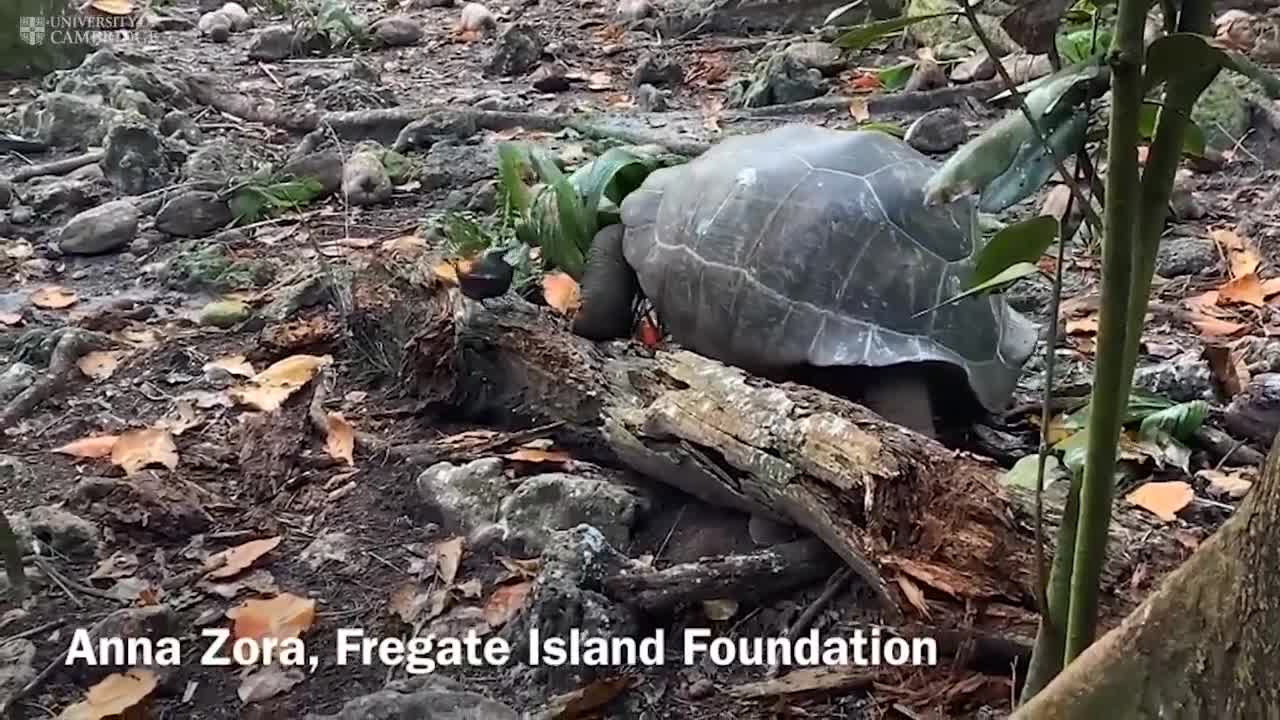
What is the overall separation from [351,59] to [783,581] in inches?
160

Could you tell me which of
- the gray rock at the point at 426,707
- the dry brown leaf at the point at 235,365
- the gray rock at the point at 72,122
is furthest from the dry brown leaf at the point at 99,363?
the gray rock at the point at 72,122

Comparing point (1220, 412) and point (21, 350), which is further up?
point (1220, 412)

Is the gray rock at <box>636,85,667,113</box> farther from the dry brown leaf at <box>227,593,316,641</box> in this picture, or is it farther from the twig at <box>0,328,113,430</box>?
the dry brown leaf at <box>227,593,316,641</box>

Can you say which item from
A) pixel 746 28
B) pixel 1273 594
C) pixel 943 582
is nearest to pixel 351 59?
pixel 746 28

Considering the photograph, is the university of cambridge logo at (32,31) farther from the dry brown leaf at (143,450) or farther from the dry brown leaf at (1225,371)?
the dry brown leaf at (1225,371)

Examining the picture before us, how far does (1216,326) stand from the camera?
8.27 ft

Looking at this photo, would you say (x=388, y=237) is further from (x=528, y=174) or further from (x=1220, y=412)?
(x=1220, y=412)

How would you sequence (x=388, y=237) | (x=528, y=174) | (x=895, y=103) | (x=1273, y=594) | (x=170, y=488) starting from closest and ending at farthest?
(x=1273, y=594), (x=170, y=488), (x=528, y=174), (x=388, y=237), (x=895, y=103)

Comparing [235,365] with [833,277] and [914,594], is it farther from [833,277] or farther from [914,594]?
[914,594]

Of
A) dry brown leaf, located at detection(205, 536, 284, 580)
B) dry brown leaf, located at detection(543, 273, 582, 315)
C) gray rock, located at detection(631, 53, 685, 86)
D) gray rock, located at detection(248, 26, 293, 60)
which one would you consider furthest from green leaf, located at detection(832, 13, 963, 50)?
gray rock, located at detection(248, 26, 293, 60)

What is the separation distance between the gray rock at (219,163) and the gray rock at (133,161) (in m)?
0.08

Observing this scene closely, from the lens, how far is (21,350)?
2756 millimetres

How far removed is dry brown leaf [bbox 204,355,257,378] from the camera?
264 centimetres

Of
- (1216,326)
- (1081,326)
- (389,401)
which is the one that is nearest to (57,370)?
(389,401)
